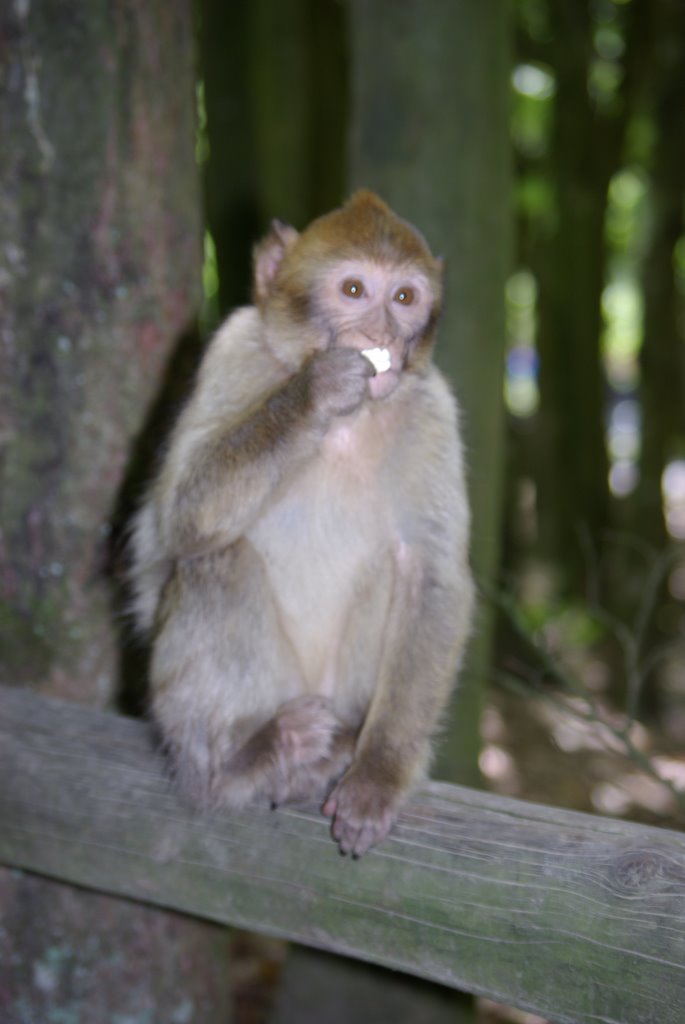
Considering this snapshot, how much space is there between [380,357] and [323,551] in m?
0.51

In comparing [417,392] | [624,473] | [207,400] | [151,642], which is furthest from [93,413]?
[624,473]

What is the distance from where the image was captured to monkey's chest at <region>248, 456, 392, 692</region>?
2.66 metres

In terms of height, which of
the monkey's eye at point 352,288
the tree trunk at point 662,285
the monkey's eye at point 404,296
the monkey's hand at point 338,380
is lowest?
the tree trunk at point 662,285

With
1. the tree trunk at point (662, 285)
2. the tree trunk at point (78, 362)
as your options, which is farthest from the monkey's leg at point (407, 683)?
the tree trunk at point (662, 285)

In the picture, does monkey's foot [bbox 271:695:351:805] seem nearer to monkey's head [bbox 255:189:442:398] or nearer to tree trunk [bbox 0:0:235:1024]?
tree trunk [bbox 0:0:235:1024]

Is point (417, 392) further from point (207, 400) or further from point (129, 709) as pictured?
point (129, 709)

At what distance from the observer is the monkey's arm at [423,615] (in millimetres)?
2512

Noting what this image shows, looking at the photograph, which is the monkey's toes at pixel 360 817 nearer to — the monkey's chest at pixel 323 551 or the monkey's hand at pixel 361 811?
the monkey's hand at pixel 361 811

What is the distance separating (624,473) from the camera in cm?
1541

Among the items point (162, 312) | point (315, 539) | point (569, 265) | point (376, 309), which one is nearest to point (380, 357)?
point (376, 309)

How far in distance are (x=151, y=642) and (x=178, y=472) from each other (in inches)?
17.7

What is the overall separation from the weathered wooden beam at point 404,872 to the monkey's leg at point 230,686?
115 millimetres

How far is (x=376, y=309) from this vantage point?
8.02 ft

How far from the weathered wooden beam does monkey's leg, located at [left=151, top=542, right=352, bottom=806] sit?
0.11 meters
